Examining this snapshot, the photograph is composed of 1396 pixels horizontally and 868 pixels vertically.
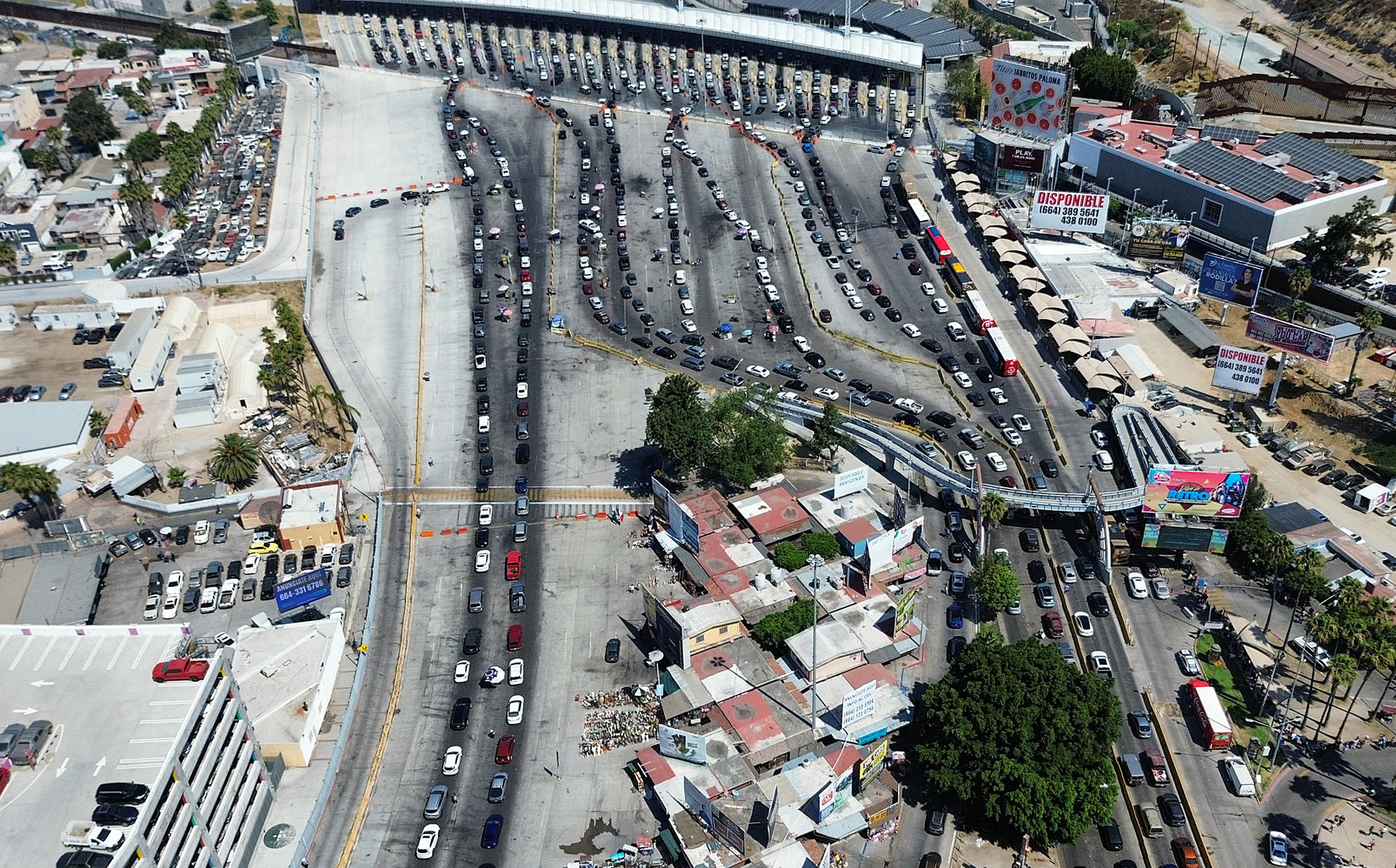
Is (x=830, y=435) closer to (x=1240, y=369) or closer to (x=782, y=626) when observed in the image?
(x=782, y=626)

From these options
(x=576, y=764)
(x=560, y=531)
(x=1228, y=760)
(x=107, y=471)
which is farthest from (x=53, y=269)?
(x=1228, y=760)

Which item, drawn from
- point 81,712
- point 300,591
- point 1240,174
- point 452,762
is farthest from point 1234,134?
point 81,712

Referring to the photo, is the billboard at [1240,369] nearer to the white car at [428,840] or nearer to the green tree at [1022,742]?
the green tree at [1022,742]

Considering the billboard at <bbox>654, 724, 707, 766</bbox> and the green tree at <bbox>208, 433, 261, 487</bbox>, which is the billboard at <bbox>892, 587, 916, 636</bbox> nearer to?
the billboard at <bbox>654, 724, 707, 766</bbox>

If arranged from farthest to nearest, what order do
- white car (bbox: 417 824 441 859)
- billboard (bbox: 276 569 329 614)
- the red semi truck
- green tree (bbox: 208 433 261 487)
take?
green tree (bbox: 208 433 261 487) → billboard (bbox: 276 569 329 614) → the red semi truck → white car (bbox: 417 824 441 859)

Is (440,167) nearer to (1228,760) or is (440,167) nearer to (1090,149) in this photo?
(1090,149)

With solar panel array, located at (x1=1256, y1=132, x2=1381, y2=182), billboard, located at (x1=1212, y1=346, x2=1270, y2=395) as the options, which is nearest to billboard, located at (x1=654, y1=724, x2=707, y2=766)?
billboard, located at (x1=1212, y1=346, x2=1270, y2=395)
